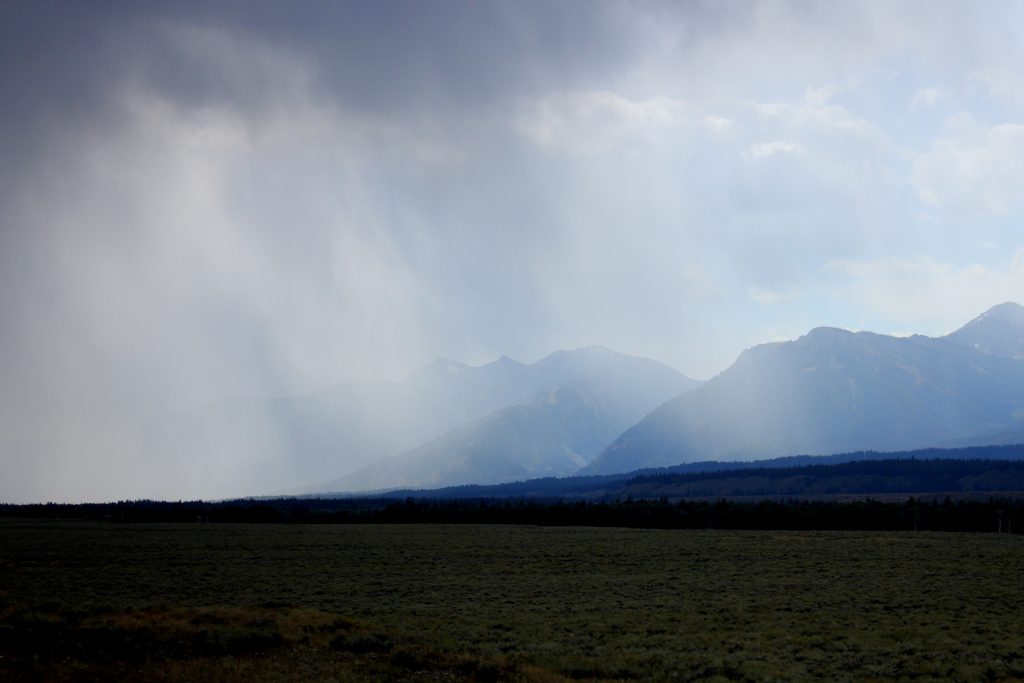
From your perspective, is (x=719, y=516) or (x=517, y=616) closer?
(x=517, y=616)

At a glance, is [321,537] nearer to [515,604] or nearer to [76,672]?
[515,604]

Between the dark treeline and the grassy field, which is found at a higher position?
Answer: the grassy field

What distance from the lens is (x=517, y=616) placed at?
31.0 m

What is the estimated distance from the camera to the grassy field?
70.0 ft

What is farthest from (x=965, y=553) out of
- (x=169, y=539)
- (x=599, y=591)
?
(x=169, y=539)

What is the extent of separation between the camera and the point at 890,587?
3950 centimetres

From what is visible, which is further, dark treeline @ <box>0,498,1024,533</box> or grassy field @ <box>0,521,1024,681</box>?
dark treeline @ <box>0,498,1024,533</box>

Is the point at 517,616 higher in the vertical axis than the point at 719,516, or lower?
higher

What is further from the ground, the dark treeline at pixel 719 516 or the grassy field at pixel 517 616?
the grassy field at pixel 517 616

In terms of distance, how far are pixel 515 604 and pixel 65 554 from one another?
4430 centimetres

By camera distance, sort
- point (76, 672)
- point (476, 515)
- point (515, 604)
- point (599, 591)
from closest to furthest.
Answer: point (76, 672), point (515, 604), point (599, 591), point (476, 515)

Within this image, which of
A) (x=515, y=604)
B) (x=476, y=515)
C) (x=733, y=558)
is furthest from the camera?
(x=476, y=515)

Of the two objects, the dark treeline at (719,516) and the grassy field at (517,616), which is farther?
the dark treeline at (719,516)

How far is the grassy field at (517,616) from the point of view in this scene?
21328mm
